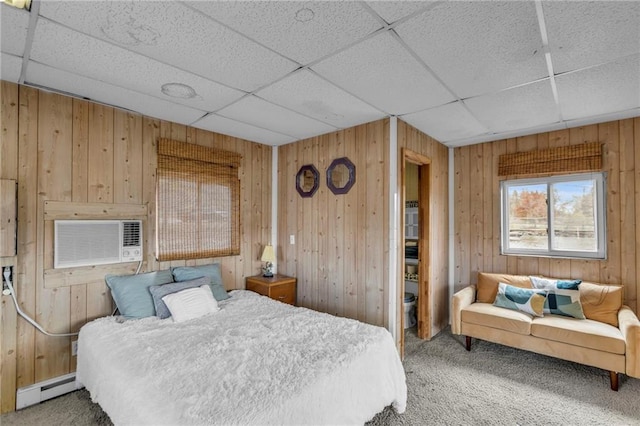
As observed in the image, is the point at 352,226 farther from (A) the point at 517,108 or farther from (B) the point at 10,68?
(B) the point at 10,68

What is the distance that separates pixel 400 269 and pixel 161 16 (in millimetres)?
2772

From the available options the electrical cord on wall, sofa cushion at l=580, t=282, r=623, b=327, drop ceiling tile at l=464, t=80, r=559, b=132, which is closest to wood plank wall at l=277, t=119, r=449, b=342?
drop ceiling tile at l=464, t=80, r=559, b=132

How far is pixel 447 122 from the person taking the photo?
3.26 meters

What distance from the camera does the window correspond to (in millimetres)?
3352

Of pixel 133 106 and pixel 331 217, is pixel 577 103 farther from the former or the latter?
pixel 133 106

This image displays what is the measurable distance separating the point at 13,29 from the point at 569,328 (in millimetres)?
4576

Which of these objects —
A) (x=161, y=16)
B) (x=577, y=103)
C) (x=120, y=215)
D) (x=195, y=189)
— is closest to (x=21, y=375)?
(x=120, y=215)

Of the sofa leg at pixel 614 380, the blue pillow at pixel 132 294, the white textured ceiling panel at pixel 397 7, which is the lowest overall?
the sofa leg at pixel 614 380

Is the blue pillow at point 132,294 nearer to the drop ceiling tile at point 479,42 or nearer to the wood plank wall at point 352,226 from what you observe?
the wood plank wall at point 352,226

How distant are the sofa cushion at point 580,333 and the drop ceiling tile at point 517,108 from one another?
6.58 feet

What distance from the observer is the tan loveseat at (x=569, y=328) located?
8.28 feet

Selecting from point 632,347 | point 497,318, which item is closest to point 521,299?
point 497,318

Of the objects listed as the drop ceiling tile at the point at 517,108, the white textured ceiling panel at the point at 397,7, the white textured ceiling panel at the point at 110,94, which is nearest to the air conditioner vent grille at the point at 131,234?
the white textured ceiling panel at the point at 110,94

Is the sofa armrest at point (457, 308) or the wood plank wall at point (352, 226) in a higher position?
the wood plank wall at point (352, 226)
